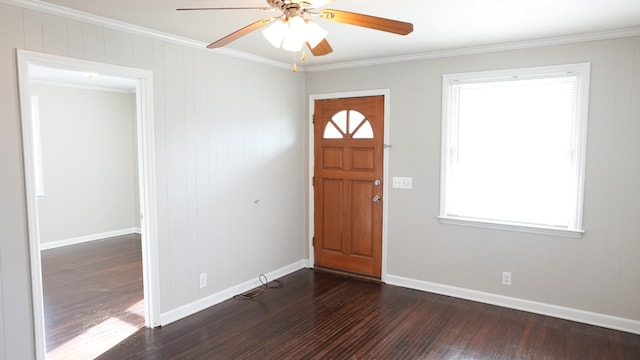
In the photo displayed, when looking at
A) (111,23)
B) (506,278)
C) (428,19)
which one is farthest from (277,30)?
(506,278)

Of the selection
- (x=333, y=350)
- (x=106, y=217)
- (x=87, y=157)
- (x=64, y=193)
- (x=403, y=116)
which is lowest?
(x=333, y=350)

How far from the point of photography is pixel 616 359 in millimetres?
2982

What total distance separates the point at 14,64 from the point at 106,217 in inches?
181

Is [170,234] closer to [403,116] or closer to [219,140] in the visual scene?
[219,140]

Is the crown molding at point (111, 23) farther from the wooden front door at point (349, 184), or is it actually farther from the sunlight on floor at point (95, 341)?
the sunlight on floor at point (95, 341)

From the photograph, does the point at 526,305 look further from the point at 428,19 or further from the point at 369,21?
the point at 369,21

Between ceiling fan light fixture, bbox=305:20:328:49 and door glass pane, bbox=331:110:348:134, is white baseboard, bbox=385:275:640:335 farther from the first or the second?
ceiling fan light fixture, bbox=305:20:328:49

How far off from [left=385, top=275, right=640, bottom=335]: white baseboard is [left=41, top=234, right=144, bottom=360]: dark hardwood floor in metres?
2.66

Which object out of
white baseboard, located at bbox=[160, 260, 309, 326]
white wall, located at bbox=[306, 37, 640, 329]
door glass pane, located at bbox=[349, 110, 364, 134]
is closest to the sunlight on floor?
white baseboard, located at bbox=[160, 260, 309, 326]

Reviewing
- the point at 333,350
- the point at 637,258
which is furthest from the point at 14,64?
the point at 637,258

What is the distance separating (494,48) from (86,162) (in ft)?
19.1

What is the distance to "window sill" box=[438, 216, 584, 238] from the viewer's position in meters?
3.61

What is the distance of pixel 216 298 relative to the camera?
13.2 feet

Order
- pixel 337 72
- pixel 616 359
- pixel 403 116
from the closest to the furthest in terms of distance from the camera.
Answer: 1. pixel 616 359
2. pixel 403 116
3. pixel 337 72
